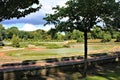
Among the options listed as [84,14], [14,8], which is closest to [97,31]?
[84,14]

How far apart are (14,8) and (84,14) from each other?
7591 millimetres

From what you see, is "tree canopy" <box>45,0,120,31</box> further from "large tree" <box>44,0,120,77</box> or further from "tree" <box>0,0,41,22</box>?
"tree" <box>0,0,41,22</box>

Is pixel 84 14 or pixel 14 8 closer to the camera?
pixel 14 8

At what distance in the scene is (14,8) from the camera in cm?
952

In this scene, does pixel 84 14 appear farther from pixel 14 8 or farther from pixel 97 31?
pixel 14 8

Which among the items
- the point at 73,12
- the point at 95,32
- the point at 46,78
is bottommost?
the point at 46,78

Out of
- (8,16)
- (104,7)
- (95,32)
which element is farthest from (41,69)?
(8,16)

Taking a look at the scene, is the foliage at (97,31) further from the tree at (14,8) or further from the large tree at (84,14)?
the tree at (14,8)

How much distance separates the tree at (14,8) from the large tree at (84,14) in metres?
6.67

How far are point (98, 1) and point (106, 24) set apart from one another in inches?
57.2

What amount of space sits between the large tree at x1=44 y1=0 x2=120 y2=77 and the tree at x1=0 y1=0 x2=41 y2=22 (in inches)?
262

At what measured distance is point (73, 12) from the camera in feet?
55.5

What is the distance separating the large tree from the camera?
16572 mm

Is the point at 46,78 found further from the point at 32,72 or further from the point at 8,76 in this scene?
the point at 8,76
